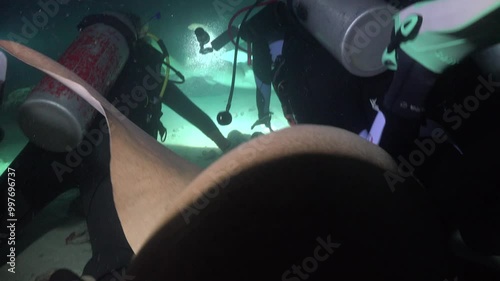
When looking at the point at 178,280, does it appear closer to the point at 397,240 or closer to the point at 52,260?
the point at 397,240

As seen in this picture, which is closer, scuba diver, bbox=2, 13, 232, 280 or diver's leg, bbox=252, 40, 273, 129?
scuba diver, bbox=2, 13, 232, 280

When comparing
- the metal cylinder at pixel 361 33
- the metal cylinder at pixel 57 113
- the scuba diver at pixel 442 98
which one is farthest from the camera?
the metal cylinder at pixel 57 113

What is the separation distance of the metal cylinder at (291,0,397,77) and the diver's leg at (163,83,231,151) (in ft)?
10.5

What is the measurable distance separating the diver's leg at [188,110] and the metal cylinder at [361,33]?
125 inches

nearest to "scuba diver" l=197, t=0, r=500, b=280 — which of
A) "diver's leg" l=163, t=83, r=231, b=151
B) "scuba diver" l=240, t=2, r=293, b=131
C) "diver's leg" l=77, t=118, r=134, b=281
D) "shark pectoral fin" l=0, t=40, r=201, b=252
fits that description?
"scuba diver" l=240, t=2, r=293, b=131

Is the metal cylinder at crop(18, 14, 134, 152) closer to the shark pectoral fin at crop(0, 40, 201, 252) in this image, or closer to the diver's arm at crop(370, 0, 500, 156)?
the shark pectoral fin at crop(0, 40, 201, 252)

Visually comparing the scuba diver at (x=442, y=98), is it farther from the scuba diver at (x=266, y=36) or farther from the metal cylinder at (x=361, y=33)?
the scuba diver at (x=266, y=36)

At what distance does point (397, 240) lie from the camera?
823mm

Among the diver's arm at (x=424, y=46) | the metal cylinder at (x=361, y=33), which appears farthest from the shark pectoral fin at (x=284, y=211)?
the metal cylinder at (x=361, y=33)

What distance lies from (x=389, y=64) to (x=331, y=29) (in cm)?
80

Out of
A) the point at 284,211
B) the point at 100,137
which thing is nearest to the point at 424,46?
the point at 284,211

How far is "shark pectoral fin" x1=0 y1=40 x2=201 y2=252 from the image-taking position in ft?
3.77

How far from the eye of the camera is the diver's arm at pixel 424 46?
58.3 inches

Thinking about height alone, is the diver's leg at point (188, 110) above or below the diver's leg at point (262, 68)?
below
